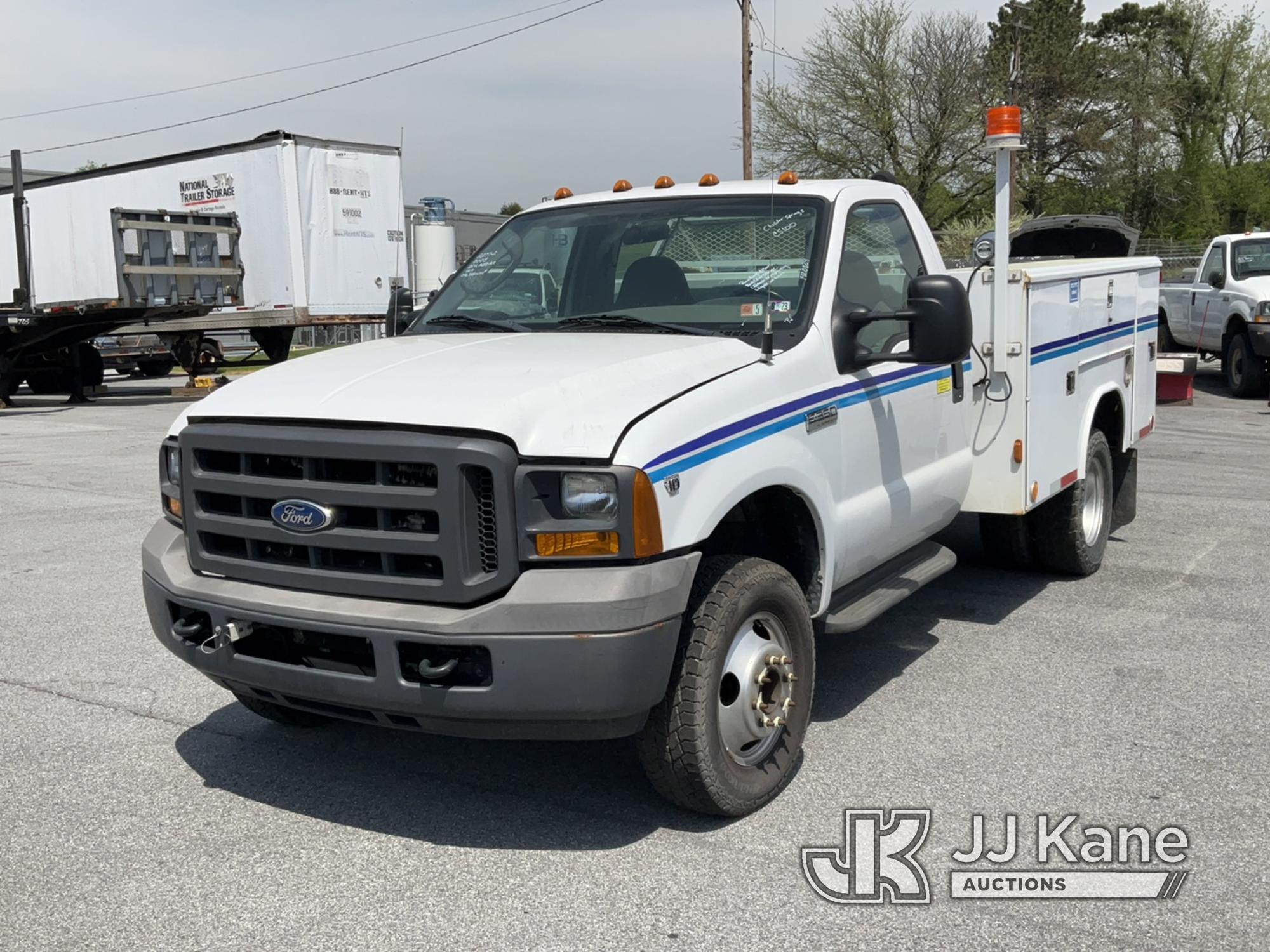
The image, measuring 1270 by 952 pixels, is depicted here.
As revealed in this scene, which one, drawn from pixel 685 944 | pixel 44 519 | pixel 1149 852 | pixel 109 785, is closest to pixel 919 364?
pixel 1149 852

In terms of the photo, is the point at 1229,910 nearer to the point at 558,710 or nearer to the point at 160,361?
the point at 558,710

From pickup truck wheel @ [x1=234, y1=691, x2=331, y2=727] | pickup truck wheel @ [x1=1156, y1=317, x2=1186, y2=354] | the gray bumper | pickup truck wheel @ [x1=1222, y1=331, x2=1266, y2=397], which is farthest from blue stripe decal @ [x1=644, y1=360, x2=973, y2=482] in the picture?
pickup truck wheel @ [x1=1156, y1=317, x2=1186, y2=354]

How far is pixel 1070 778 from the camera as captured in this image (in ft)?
14.0

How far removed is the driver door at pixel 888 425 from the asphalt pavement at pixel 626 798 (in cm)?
70

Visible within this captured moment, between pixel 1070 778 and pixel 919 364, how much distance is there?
5.56 feet

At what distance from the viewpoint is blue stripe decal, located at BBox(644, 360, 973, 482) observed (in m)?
3.64

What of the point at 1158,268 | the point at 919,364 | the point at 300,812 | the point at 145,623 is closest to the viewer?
the point at 300,812

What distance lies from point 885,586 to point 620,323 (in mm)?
1513

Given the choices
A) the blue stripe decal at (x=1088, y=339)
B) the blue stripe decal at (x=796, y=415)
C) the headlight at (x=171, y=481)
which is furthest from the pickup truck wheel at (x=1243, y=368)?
the headlight at (x=171, y=481)

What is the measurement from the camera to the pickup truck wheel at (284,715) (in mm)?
4703

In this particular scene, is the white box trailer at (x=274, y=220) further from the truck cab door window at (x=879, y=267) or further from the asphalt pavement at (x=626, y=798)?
the truck cab door window at (x=879, y=267)

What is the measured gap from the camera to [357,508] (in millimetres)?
3701

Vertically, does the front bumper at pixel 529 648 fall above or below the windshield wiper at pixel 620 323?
below

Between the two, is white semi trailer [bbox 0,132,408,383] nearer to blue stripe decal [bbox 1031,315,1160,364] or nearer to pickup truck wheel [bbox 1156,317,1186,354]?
pickup truck wheel [bbox 1156,317,1186,354]
